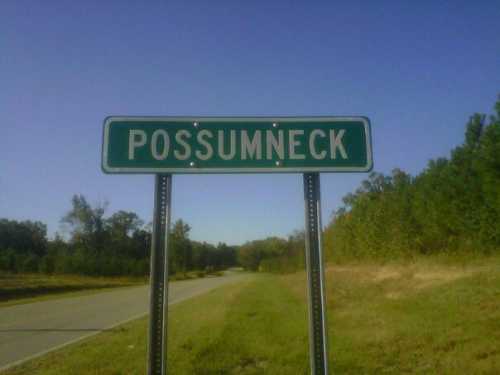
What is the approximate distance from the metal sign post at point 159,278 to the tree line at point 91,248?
44.3 metres

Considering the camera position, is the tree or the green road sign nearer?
the green road sign

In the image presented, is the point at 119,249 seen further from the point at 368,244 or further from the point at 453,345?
the point at 453,345

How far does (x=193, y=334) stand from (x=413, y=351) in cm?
448

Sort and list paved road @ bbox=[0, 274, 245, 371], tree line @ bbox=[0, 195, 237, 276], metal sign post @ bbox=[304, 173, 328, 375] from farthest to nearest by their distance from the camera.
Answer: tree line @ bbox=[0, 195, 237, 276]
paved road @ bbox=[0, 274, 245, 371]
metal sign post @ bbox=[304, 173, 328, 375]

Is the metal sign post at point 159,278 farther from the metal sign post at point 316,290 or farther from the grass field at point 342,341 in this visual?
the grass field at point 342,341

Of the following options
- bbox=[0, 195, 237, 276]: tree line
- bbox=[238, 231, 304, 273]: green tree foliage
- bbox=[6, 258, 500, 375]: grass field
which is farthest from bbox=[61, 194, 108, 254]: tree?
bbox=[6, 258, 500, 375]: grass field

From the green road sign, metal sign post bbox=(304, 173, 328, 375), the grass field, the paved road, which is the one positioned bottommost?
the paved road

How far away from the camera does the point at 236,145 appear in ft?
7.30

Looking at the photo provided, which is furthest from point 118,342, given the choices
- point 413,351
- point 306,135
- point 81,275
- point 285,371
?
point 81,275

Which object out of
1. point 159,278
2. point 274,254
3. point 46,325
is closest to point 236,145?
point 159,278

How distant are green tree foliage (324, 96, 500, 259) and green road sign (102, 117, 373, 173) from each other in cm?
1212

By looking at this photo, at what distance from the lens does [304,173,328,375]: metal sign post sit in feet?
6.63

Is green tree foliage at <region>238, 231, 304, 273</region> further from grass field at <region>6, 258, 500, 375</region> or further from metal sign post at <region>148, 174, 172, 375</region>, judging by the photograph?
metal sign post at <region>148, 174, 172, 375</region>

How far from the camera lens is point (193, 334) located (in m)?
8.34
